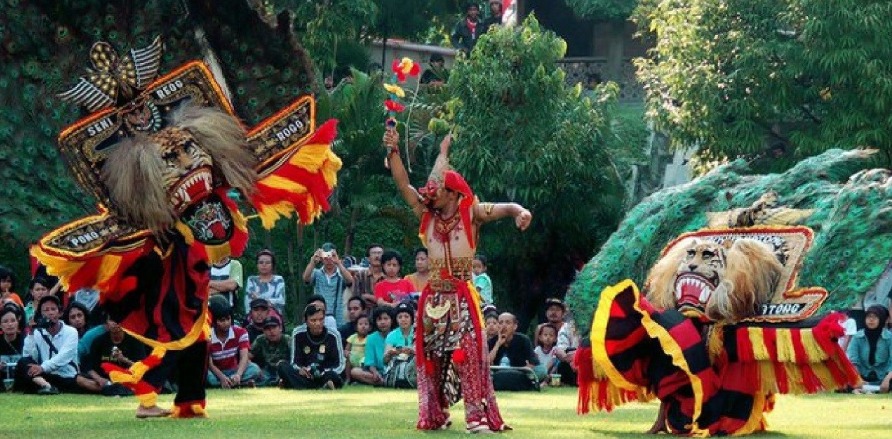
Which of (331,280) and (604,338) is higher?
(331,280)

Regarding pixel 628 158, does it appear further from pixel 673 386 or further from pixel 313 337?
pixel 673 386

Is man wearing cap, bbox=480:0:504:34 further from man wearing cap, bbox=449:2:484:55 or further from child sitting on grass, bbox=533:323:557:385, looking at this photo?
child sitting on grass, bbox=533:323:557:385


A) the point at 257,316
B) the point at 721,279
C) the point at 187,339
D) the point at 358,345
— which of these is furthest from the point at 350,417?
the point at 257,316

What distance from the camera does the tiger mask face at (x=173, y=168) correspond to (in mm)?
11352

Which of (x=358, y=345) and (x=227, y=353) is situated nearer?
(x=227, y=353)

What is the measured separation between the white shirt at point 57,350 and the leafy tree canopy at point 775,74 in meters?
8.30

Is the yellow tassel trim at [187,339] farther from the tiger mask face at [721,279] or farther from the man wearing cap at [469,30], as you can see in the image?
the man wearing cap at [469,30]

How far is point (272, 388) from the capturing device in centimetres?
1566

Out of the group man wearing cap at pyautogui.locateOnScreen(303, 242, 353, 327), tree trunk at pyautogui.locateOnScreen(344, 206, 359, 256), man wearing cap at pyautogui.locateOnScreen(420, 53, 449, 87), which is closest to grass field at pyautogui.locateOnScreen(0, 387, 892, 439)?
man wearing cap at pyautogui.locateOnScreen(303, 242, 353, 327)

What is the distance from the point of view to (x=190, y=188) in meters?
11.5

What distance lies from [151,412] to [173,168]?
5.15ft

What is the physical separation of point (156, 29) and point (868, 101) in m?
7.94

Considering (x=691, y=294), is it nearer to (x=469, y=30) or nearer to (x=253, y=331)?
(x=253, y=331)

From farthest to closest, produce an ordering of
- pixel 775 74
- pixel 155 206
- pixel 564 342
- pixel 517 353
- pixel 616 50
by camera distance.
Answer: pixel 616 50
pixel 775 74
pixel 564 342
pixel 517 353
pixel 155 206
